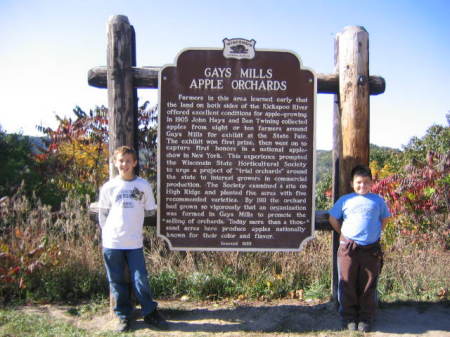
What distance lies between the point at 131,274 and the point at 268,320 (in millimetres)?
1452

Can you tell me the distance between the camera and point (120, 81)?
13.5 ft

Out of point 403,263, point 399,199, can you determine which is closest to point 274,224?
point 403,263

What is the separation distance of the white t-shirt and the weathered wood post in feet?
6.68

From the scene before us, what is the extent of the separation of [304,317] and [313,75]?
8.20 feet

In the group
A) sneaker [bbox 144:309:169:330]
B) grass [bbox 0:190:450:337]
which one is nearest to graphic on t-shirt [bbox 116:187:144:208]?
sneaker [bbox 144:309:169:330]

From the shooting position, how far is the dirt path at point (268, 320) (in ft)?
12.8

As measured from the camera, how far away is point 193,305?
14.9 ft

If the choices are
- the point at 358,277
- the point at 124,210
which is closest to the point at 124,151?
the point at 124,210

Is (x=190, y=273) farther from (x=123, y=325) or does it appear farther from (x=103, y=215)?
(x=103, y=215)

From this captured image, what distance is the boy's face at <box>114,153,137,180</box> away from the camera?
3820mm

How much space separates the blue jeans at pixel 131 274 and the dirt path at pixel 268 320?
248mm

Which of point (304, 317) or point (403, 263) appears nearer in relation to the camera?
point (304, 317)

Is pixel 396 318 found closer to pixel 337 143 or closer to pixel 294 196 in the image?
pixel 294 196

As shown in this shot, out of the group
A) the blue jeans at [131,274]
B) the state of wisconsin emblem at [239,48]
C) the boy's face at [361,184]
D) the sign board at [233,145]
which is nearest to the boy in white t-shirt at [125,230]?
the blue jeans at [131,274]
